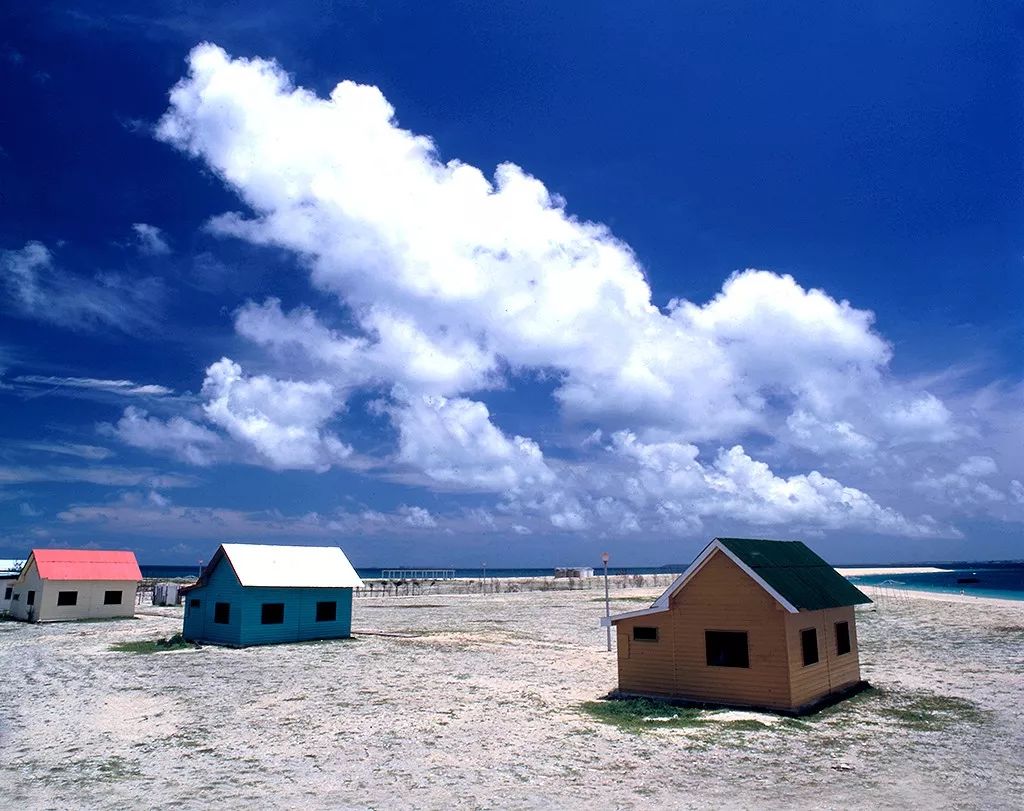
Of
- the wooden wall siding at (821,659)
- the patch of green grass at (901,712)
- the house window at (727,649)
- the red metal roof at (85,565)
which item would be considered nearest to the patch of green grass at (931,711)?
the patch of green grass at (901,712)

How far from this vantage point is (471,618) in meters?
57.7

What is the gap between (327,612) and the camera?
42.2 m

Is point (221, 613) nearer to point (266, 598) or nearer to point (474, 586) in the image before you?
point (266, 598)

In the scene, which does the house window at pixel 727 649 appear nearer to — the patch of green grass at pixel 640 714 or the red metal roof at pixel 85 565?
the patch of green grass at pixel 640 714

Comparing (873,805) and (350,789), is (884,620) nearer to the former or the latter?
(873,805)

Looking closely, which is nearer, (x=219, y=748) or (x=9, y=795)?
(x=9, y=795)

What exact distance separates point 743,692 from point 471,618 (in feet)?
124

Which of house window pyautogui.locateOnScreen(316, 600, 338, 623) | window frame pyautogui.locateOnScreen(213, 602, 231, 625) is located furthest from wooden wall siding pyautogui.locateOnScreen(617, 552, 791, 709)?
window frame pyautogui.locateOnScreen(213, 602, 231, 625)

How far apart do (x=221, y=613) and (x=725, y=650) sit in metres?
27.8

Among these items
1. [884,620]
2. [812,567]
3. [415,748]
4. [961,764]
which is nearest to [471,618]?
[884,620]

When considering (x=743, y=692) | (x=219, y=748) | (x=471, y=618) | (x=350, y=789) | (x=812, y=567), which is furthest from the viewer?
(x=471, y=618)

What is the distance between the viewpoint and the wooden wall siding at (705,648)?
71.1 feet

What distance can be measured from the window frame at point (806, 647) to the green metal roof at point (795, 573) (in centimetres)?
84

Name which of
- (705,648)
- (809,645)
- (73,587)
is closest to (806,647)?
(809,645)
